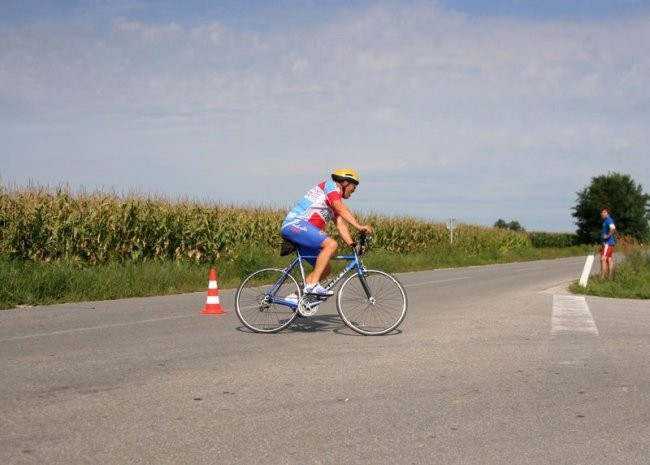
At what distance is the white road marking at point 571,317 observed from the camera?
980 cm

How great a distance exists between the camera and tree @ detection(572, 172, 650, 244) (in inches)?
3688

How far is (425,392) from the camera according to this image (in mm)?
5906

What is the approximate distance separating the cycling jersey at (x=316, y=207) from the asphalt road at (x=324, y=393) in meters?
1.36

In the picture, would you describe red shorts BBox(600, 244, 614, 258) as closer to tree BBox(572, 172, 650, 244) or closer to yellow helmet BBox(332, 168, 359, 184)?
yellow helmet BBox(332, 168, 359, 184)

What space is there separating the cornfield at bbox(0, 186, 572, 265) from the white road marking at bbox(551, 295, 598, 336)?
36.4ft

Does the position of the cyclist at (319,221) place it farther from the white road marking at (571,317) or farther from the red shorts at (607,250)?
the red shorts at (607,250)

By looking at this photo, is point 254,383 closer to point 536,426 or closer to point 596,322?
point 536,426

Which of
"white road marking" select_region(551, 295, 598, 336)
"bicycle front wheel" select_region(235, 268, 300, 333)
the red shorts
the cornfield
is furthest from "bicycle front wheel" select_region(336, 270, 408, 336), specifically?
the red shorts

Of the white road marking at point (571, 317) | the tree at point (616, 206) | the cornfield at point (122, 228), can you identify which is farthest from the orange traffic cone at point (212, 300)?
the tree at point (616, 206)

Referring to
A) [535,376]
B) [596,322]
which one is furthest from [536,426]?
[596,322]

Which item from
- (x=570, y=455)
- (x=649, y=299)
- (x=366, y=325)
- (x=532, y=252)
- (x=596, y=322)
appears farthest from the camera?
(x=532, y=252)

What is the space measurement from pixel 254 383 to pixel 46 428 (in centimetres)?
180

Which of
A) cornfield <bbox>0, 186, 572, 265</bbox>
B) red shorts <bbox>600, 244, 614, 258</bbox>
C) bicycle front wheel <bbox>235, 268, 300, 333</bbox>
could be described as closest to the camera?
bicycle front wheel <bbox>235, 268, 300, 333</bbox>

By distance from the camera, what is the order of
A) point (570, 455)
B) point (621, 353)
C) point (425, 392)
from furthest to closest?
point (621, 353)
point (425, 392)
point (570, 455)
